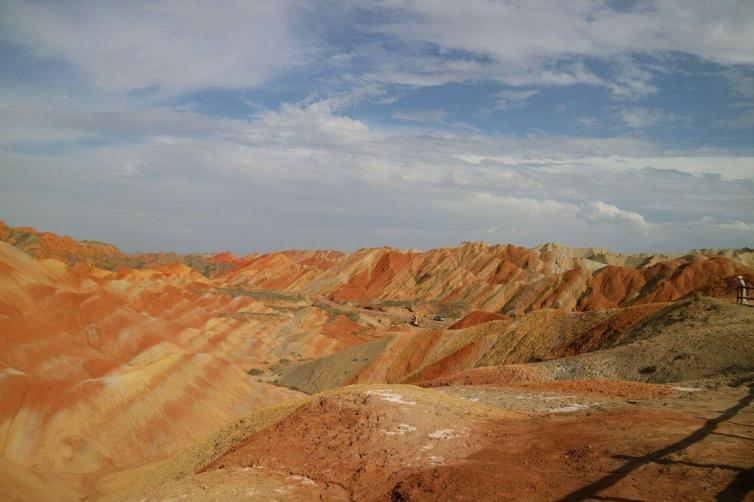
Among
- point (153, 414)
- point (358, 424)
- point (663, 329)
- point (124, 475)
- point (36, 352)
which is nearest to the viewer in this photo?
point (358, 424)

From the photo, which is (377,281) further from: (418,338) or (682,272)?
(418,338)

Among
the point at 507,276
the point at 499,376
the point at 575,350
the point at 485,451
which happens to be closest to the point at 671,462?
the point at 485,451

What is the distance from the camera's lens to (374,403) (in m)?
14.8

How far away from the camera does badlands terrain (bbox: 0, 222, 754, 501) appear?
10.5 meters

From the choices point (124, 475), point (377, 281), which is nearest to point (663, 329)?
point (124, 475)

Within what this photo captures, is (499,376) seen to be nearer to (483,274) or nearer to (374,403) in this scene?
(374,403)

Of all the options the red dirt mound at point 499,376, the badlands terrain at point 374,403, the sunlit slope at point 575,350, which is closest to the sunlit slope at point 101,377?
the badlands terrain at point 374,403

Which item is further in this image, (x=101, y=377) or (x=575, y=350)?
(x=575, y=350)

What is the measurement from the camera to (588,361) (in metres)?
25.5

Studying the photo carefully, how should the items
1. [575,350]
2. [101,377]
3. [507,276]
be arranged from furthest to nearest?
[507,276]
[575,350]
[101,377]

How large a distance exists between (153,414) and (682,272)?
236 feet

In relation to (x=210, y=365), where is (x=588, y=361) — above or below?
above

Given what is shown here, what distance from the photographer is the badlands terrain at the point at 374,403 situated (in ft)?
34.4

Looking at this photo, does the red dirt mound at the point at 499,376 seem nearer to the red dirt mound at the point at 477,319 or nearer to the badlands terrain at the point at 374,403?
the badlands terrain at the point at 374,403
